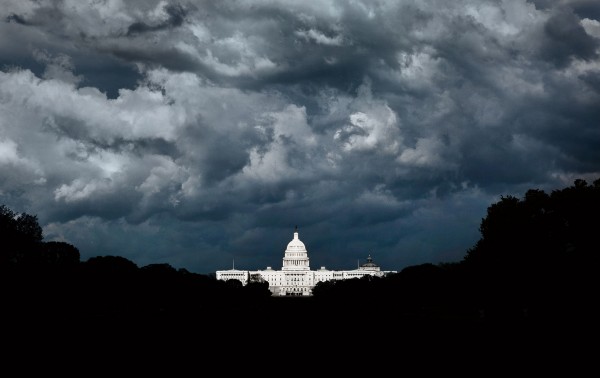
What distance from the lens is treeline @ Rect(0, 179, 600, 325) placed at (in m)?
70.8

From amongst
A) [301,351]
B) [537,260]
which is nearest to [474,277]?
[537,260]

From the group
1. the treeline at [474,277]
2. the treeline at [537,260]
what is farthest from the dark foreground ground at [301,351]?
the treeline at [474,277]

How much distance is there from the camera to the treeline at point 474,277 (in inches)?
2785

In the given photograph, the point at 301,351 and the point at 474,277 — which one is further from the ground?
the point at 474,277

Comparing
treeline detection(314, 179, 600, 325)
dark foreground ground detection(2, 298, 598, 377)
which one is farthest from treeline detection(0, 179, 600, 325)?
dark foreground ground detection(2, 298, 598, 377)

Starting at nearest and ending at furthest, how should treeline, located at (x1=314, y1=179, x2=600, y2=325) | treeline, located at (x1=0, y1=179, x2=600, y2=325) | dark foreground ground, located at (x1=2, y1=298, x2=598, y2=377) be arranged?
dark foreground ground, located at (x1=2, y1=298, x2=598, y2=377) → treeline, located at (x1=314, y1=179, x2=600, y2=325) → treeline, located at (x1=0, y1=179, x2=600, y2=325)

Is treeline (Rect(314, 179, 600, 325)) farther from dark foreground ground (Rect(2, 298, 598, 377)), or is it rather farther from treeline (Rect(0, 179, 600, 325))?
dark foreground ground (Rect(2, 298, 598, 377))

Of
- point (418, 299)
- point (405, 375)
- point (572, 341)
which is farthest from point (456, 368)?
point (418, 299)

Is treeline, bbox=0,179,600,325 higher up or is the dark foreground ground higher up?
treeline, bbox=0,179,600,325

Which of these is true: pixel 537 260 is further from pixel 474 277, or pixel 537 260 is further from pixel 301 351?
pixel 301 351

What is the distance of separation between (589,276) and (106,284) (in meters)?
66.2

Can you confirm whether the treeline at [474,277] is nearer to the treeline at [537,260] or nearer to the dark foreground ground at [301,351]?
the treeline at [537,260]

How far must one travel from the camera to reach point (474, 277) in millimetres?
83625

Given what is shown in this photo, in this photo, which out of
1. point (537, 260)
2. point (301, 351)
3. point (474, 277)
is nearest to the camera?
point (301, 351)
